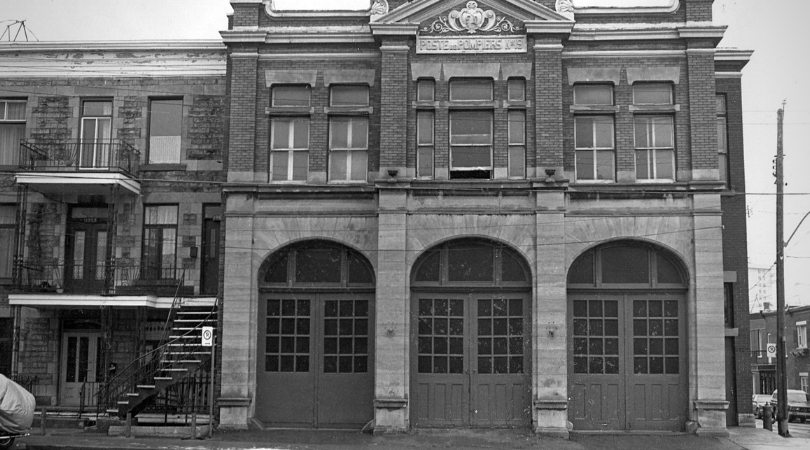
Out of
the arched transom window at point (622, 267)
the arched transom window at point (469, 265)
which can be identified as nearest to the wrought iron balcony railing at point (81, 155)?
the arched transom window at point (469, 265)

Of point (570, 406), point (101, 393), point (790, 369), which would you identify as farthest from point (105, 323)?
point (790, 369)

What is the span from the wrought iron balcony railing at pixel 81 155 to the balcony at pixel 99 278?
282 centimetres

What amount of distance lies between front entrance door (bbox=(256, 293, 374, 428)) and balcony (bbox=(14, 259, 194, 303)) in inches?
174

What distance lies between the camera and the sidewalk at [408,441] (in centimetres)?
2047

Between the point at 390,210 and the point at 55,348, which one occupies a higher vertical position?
the point at 390,210

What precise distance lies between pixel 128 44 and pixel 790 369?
157 ft

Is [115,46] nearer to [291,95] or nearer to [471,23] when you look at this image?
[291,95]

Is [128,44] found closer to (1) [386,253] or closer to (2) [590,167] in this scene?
(1) [386,253]

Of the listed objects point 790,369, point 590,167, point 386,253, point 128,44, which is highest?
point 128,44

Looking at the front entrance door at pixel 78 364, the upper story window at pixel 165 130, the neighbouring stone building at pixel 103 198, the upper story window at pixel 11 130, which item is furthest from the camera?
the upper story window at pixel 11 130

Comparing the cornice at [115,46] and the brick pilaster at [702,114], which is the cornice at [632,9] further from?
the cornice at [115,46]

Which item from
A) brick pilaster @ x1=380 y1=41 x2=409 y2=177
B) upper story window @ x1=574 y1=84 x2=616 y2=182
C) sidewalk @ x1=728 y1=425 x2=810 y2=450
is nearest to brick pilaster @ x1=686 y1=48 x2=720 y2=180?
upper story window @ x1=574 y1=84 x2=616 y2=182

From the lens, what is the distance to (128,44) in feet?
88.0

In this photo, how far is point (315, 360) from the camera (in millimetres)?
23125
